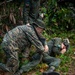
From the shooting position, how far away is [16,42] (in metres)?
7.38

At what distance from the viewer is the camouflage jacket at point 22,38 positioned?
7.28 meters

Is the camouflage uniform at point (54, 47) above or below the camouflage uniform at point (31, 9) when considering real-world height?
below

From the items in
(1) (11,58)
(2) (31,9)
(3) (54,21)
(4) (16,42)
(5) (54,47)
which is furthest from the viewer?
(3) (54,21)

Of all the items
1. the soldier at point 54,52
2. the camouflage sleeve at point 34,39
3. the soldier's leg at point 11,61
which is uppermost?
the camouflage sleeve at point 34,39

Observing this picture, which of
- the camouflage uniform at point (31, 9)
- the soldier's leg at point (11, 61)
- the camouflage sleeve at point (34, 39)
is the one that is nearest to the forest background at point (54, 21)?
the camouflage uniform at point (31, 9)

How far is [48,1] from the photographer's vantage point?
1160cm

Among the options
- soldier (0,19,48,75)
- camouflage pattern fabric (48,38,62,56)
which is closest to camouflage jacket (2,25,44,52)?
soldier (0,19,48,75)

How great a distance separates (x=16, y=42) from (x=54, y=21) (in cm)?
383

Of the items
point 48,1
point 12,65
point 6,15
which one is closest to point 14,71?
point 12,65

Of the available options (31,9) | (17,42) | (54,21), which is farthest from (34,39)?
(54,21)

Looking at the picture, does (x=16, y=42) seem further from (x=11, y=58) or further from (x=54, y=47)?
(x=54, y=47)

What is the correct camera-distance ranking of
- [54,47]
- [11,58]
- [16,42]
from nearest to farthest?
[11,58] < [16,42] < [54,47]

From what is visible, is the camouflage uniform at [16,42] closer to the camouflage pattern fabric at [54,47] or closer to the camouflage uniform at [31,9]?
the camouflage pattern fabric at [54,47]

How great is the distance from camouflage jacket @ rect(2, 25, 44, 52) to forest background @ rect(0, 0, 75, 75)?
31.6 inches
